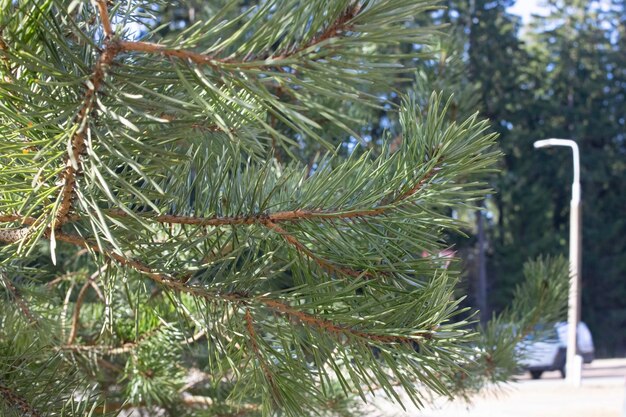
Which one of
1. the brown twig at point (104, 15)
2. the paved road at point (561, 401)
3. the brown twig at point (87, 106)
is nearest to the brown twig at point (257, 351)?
the brown twig at point (87, 106)

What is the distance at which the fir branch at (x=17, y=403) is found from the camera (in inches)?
39.4

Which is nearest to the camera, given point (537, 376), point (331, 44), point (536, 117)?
point (331, 44)

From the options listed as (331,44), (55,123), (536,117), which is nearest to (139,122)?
(55,123)

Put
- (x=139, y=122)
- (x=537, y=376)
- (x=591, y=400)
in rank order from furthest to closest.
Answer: (x=537, y=376) → (x=591, y=400) → (x=139, y=122)

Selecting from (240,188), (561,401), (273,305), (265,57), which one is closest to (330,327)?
(273,305)

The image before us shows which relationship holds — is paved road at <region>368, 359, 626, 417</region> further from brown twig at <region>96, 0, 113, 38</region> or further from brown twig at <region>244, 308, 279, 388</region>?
brown twig at <region>96, 0, 113, 38</region>

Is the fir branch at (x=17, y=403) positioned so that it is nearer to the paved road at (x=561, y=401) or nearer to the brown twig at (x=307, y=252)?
the brown twig at (x=307, y=252)

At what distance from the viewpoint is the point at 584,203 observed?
2345 centimetres

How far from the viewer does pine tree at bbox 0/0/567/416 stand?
672 millimetres

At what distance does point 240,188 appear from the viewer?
100 cm

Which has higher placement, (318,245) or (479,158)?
(479,158)

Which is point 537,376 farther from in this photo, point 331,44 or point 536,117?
point 331,44

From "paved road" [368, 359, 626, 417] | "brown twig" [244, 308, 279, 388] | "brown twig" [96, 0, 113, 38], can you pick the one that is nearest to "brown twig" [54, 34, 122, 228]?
"brown twig" [96, 0, 113, 38]

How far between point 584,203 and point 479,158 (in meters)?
23.8
